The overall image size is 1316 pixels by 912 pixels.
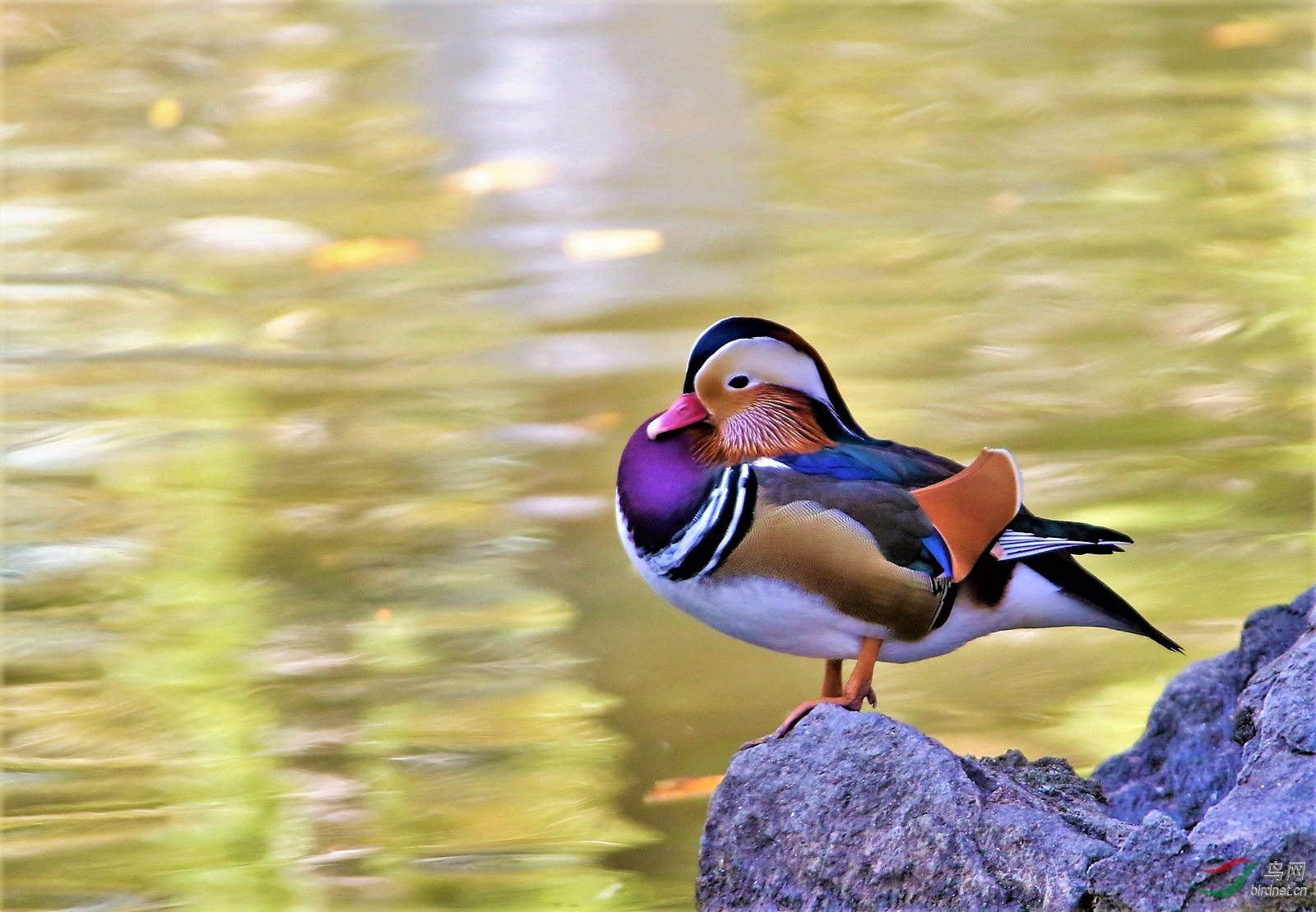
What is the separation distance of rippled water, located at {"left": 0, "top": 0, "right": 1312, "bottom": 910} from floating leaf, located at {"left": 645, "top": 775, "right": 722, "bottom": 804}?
0.12ft

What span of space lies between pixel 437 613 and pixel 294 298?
2.09m

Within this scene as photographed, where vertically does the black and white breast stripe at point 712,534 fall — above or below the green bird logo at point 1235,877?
above

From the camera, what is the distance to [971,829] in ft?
5.71

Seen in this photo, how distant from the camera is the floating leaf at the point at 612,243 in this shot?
521 cm

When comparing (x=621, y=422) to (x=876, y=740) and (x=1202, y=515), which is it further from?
(x=876, y=740)

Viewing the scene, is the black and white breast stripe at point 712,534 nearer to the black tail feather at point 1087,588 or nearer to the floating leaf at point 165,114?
the black tail feather at point 1087,588

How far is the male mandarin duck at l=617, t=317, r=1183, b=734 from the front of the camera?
1.89 meters

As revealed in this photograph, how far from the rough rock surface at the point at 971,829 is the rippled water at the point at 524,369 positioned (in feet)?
1.45

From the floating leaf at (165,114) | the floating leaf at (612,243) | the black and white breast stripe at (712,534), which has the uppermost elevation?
the black and white breast stripe at (712,534)

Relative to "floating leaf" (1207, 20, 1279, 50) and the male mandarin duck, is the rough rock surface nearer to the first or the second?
the male mandarin duck

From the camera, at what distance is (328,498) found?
373cm

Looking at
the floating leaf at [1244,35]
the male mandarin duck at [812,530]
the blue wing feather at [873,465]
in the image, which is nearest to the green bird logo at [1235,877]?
the male mandarin duck at [812,530]

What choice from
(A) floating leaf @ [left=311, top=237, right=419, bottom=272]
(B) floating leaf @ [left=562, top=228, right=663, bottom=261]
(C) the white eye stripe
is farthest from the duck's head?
(A) floating leaf @ [left=311, top=237, right=419, bottom=272]

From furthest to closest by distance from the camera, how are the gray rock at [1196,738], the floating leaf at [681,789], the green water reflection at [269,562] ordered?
the floating leaf at [681,789]
the green water reflection at [269,562]
the gray rock at [1196,738]
